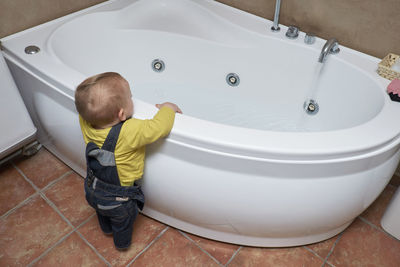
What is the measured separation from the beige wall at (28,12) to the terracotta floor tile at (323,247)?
1.50 m

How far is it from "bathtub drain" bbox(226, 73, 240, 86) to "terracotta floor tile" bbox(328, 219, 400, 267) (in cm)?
86

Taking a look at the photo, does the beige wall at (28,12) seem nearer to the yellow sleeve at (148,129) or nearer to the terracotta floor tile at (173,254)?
the yellow sleeve at (148,129)

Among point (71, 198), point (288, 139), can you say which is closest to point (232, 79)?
point (288, 139)

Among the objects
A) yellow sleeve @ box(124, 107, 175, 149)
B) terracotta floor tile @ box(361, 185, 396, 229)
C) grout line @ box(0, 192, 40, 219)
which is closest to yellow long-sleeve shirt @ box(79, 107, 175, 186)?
yellow sleeve @ box(124, 107, 175, 149)

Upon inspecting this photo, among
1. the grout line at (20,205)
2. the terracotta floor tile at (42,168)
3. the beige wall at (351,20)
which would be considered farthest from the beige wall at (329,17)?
the grout line at (20,205)

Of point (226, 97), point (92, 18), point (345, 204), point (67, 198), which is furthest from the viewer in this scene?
point (226, 97)

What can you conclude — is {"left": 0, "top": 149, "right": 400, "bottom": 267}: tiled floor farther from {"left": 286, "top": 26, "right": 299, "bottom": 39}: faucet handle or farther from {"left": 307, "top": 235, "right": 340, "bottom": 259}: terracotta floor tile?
{"left": 286, "top": 26, "right": 299, "bottom": 39}: faucet handle

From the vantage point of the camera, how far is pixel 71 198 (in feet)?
5.03

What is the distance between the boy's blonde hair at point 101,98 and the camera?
38.7 inches

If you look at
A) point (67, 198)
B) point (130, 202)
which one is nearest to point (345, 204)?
point (130, 202)

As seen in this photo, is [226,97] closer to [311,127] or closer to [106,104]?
[311,127]

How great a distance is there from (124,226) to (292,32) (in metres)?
1.08

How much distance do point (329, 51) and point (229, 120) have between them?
0.56 m

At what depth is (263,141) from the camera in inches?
38.6
